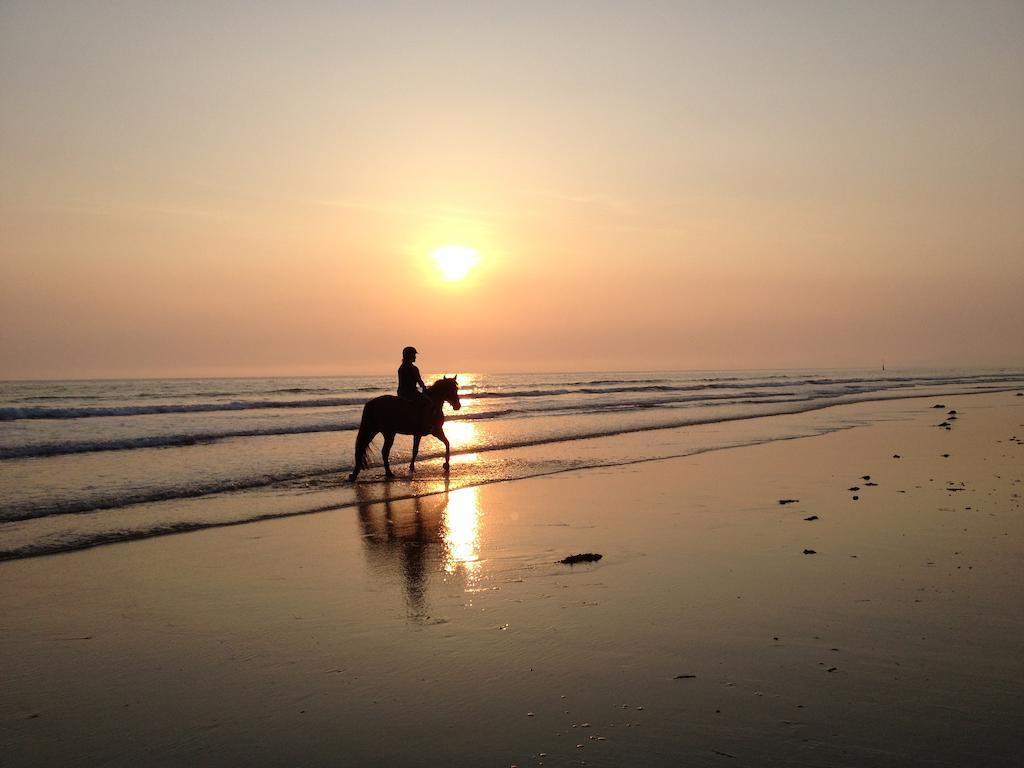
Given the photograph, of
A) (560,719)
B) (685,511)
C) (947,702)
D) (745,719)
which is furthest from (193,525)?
(947,702)

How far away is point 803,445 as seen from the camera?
1870 cm

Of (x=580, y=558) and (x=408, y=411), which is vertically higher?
(x=408, y=411)

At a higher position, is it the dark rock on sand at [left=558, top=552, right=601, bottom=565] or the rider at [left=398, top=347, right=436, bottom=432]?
the rider at [left=398, top=347, right=436, bottom=432]

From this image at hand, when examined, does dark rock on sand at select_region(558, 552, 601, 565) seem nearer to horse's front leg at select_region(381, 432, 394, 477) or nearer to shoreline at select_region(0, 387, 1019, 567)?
shoreline at select_region(0, 387, 1019, 567)

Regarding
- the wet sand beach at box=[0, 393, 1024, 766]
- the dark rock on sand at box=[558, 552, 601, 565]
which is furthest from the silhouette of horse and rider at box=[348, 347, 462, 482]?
the dark rock on sand at box=[558, 552, 601, 565]

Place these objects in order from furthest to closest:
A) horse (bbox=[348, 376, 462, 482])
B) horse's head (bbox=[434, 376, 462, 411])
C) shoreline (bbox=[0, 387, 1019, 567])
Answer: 1. horse's head (bbox=[434, 376, 462, 411])
2. horse (bbox=[348, 376, 462, 482])
3. shoreline (bbox=[0, 387, 1019, 567])

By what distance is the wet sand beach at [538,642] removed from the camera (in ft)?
12.6

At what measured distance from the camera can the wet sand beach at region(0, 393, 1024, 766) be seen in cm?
383

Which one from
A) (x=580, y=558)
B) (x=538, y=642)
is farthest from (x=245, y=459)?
(x=538, y=642)

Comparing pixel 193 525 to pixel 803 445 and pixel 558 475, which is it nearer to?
pixel 558 475

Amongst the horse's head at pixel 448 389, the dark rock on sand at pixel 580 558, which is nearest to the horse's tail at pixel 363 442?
the horse's head at pixel 448 389

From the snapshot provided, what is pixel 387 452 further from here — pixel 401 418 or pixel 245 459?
pixel 245 459

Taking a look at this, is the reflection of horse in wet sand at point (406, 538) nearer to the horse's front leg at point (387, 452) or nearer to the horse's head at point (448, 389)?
the horse's front leg at point (387, 452)

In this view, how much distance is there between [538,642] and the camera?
5254 millimetres
